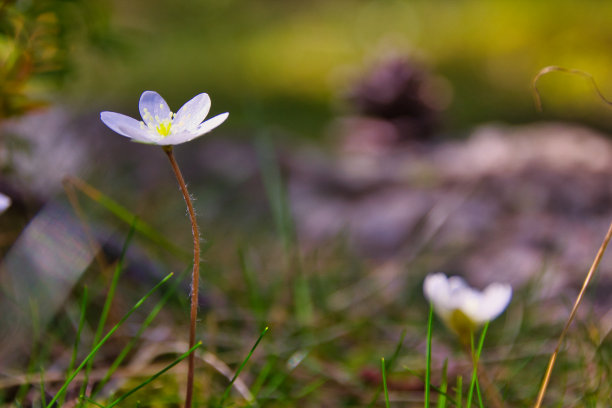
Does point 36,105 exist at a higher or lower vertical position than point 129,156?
higher

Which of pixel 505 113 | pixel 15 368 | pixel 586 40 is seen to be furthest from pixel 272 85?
pixel 15 368

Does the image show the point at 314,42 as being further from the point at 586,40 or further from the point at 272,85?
the point at 586,40

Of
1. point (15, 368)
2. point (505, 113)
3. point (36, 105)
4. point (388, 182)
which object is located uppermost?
point (36, 105)

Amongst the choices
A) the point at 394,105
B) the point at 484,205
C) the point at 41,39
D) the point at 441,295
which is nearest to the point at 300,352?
the point at 441,295

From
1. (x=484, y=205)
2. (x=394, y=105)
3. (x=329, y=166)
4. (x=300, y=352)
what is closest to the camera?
(x=300, y=352)

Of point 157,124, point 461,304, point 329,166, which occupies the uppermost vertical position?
point 157,124

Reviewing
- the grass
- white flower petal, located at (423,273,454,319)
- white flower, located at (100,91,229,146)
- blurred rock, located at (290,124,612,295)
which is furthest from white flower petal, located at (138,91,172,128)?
blurred rock, located at (290,124,612,295)

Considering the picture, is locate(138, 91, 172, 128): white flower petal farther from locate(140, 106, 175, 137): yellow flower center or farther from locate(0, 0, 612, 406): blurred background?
locate(0, 0, 612, 406): blurred background

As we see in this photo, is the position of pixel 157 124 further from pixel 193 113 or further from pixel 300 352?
pixel 300 352
